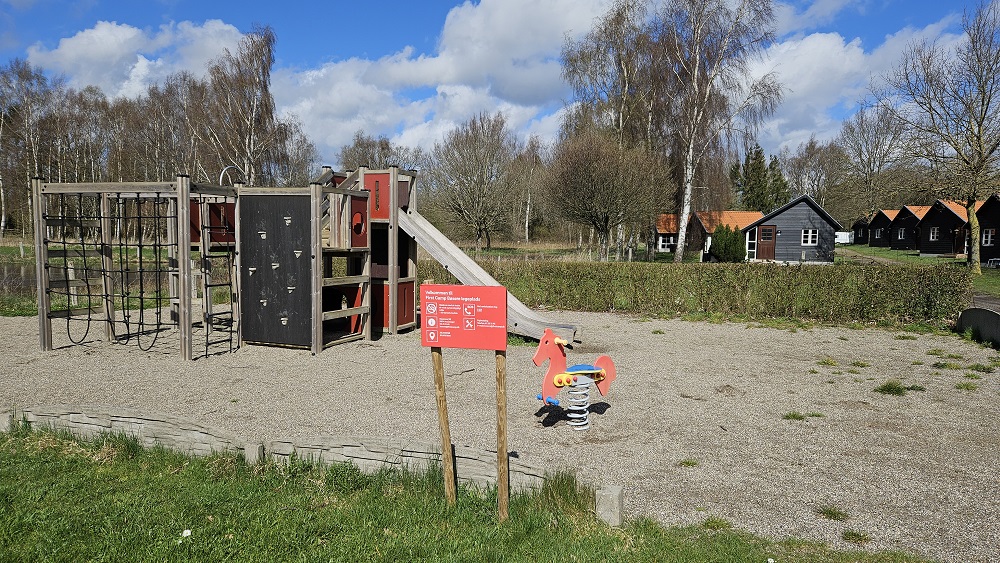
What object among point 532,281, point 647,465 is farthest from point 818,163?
point 647,465

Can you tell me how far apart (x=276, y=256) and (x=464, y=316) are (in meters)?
6.60

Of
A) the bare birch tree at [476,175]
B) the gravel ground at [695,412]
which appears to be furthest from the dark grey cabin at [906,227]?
the gravel ground at [695,412]

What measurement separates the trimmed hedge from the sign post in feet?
36.2

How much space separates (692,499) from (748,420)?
2.33m

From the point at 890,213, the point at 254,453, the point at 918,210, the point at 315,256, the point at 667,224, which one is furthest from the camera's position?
the point at 890,213

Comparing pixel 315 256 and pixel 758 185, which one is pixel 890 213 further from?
pixel 315 256

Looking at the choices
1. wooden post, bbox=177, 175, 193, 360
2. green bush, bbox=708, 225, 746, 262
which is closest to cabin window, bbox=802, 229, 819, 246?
green bush, bbox=708, 225, 746, 262

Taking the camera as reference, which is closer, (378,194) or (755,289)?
(378,194)

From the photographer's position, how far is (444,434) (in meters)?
3.87

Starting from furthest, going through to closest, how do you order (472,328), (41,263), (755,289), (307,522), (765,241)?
(765,241), (755,289), (41,263), (472,328), (307,522)

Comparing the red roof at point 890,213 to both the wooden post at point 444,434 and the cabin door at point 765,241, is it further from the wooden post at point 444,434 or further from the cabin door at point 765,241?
the wooden post at point 444,434

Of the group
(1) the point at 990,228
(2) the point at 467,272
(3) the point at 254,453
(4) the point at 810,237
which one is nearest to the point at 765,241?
(4) the point at 810,237

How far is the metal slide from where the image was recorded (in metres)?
10.6

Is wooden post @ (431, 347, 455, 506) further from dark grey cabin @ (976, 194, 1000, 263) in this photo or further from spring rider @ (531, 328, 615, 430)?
dark grey cabin @ (976, 194, 1000, 263)
